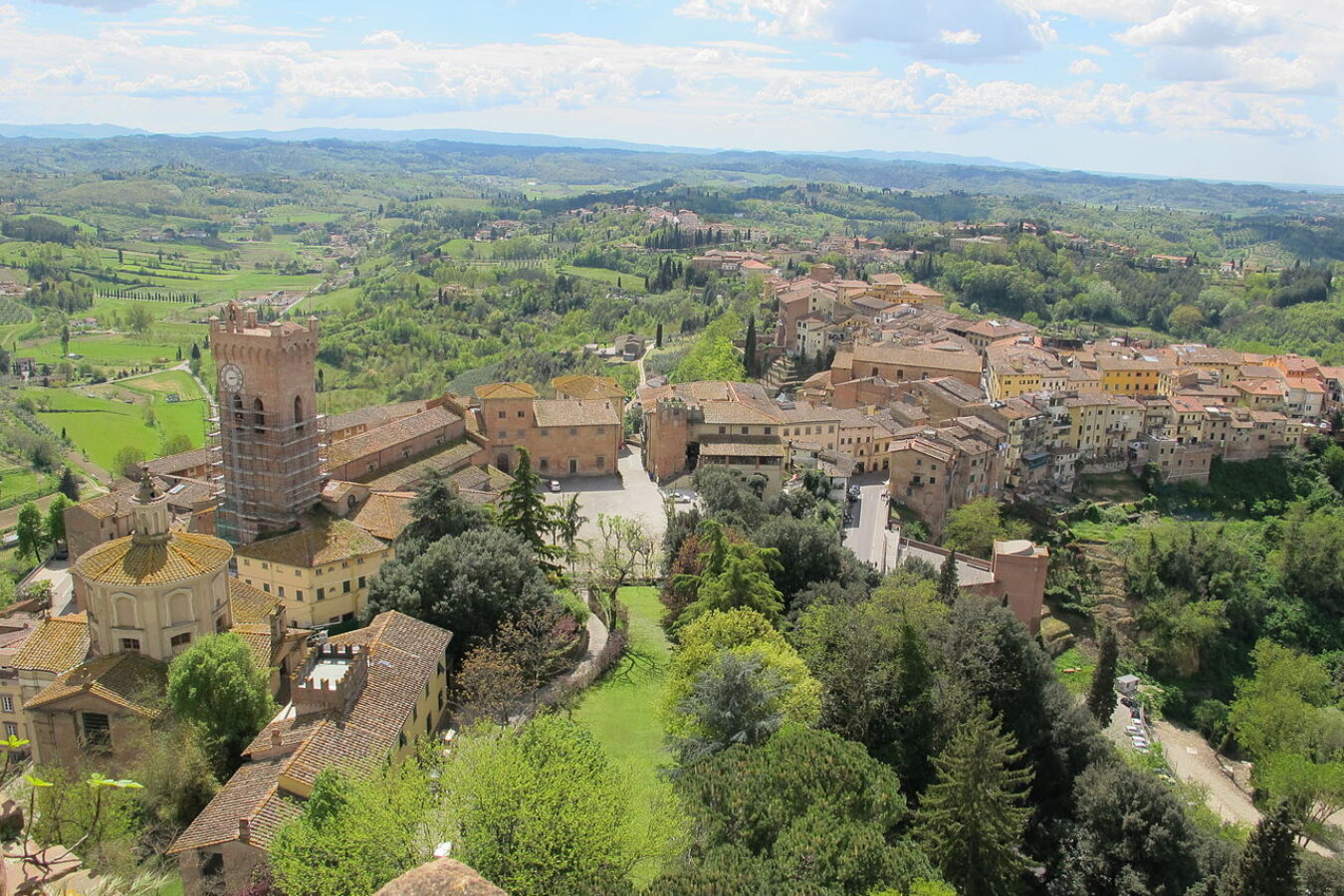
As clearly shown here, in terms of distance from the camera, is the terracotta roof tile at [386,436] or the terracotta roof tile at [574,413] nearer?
the terracotta roof tile at [386,436]

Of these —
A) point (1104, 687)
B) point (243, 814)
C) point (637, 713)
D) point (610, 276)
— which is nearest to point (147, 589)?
point (243, 814)

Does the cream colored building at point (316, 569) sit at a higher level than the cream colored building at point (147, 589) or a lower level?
lower

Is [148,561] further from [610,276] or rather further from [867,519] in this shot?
[610,276]

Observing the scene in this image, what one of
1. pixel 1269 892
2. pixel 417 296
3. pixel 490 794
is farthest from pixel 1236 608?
pixel 417 296

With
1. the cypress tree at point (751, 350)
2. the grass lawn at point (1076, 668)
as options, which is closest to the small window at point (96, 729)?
the grass lawn at point (1076, 668)

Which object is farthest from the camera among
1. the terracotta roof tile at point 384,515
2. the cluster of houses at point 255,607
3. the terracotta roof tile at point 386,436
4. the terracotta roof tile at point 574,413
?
the terracotta roof tile at point 574,413

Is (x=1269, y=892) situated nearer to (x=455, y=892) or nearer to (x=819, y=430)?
(x=455, y=892)

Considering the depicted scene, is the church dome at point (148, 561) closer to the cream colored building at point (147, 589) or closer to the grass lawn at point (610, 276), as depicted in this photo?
the cream colored building at point (147, 589)

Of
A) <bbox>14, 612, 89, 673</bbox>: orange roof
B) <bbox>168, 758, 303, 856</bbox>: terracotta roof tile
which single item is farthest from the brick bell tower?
<bbox>168, 758, 303, 856</bbox>: terracotta roof tile
